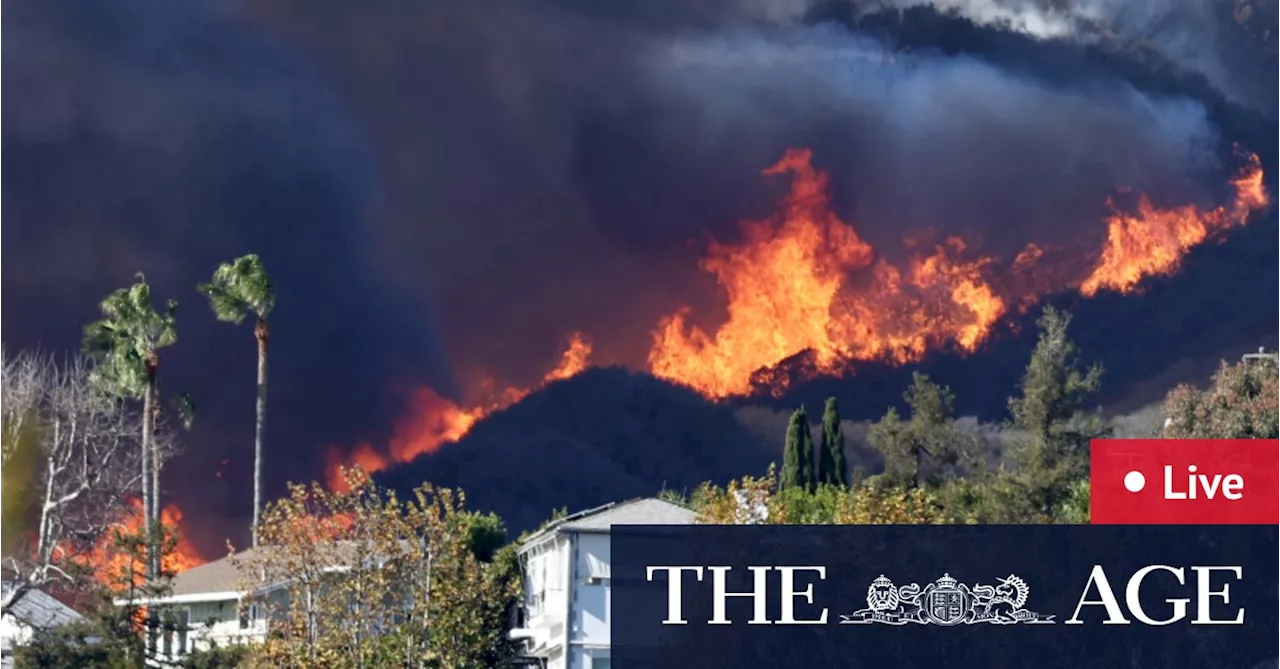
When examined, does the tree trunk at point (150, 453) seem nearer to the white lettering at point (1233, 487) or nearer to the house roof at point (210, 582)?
the house roof at point (210, 582)

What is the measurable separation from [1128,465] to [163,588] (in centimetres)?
2655

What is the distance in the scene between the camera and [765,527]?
45656 mm

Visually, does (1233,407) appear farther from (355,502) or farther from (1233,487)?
(355,502)

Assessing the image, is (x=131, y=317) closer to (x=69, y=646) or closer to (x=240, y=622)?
(x=240, y=622)

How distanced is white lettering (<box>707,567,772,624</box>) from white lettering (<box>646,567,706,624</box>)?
42cm

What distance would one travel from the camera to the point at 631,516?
71.4 meters

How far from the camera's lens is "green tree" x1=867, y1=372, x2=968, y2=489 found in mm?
88356

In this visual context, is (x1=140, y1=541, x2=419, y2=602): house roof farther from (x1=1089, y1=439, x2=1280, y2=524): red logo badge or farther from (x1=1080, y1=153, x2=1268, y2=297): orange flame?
(x1=1080, y1=153, x2=1268, y2=297): orange flame

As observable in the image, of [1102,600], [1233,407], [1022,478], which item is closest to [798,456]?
[1022,478]

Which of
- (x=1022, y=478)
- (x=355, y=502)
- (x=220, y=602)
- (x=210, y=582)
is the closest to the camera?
(x=355, y=502)

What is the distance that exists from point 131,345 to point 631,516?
2957 centimetres

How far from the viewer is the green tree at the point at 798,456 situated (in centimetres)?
8925

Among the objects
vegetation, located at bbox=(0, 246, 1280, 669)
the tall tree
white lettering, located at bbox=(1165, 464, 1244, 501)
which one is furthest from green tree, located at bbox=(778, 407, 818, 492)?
white lettering, located at bbox=(1165, 464, 1244, 501)

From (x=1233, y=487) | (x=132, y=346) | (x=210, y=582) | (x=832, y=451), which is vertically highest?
(x=132, y=346)
